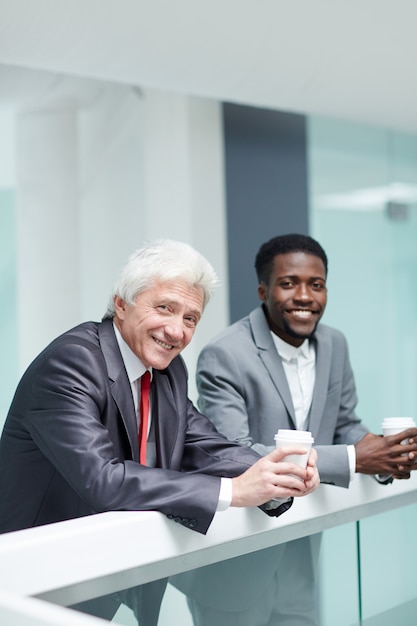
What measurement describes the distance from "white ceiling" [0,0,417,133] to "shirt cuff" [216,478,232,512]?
1670mm

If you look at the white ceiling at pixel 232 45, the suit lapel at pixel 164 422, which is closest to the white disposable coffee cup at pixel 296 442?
the suit lapel at pixel 164 422

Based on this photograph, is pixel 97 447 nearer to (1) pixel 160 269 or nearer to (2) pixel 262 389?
(1) pixel 160 269

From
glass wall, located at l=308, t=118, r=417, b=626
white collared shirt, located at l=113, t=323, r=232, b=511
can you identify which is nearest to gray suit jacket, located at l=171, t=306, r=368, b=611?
white collared shirt, located at l=113, t=323, r=232, b=511

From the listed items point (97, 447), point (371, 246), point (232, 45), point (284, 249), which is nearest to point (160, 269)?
point (97, 447)

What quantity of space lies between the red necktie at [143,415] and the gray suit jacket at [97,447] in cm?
3

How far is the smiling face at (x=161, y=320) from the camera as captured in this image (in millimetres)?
1989

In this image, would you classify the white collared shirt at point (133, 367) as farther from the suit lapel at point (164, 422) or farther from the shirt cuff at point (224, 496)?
the shirt cuff at point (224, 496)

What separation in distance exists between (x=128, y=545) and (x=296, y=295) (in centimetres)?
132

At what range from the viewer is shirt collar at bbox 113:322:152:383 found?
2037mm

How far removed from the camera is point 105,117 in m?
4.54

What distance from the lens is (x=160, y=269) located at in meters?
1.98

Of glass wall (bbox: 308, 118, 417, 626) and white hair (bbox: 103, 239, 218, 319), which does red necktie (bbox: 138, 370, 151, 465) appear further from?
glass wall (bbox: 308, 118, 417, 626)

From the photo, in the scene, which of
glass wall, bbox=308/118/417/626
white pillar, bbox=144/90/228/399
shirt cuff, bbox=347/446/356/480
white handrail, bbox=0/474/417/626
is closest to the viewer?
white handrail, bbox=0/474/417/626

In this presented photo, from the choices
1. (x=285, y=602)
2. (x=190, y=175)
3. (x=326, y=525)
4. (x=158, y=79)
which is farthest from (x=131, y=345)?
(x=190, y=175)
